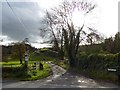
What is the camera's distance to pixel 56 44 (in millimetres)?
62969

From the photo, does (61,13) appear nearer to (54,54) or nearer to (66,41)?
(66,41)

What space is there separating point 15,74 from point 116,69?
11949 millimetres

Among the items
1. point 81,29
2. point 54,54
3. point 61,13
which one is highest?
point 61,13

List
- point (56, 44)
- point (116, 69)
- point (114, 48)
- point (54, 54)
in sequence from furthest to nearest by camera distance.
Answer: point (54, 54) < point (56, 44) < point (114, 48) < point (116, 69)

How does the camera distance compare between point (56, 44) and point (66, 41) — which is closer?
point (66, 41)

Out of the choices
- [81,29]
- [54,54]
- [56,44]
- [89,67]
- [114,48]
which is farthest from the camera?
[54,54]

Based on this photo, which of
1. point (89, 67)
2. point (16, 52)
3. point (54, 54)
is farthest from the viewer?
point (54, 54)

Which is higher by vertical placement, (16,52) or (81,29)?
(81,29)

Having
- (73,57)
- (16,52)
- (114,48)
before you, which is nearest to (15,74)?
(114,48)

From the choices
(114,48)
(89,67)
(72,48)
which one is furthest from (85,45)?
(89,67)

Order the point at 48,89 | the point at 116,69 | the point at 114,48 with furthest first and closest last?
the point at 114,48 → the point at 116,69 → the point at 48,89

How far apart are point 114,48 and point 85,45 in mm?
11271

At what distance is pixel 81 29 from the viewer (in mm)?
44125

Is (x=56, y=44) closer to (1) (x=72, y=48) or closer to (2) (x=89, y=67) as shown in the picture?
(1) (x=72, y=48)
